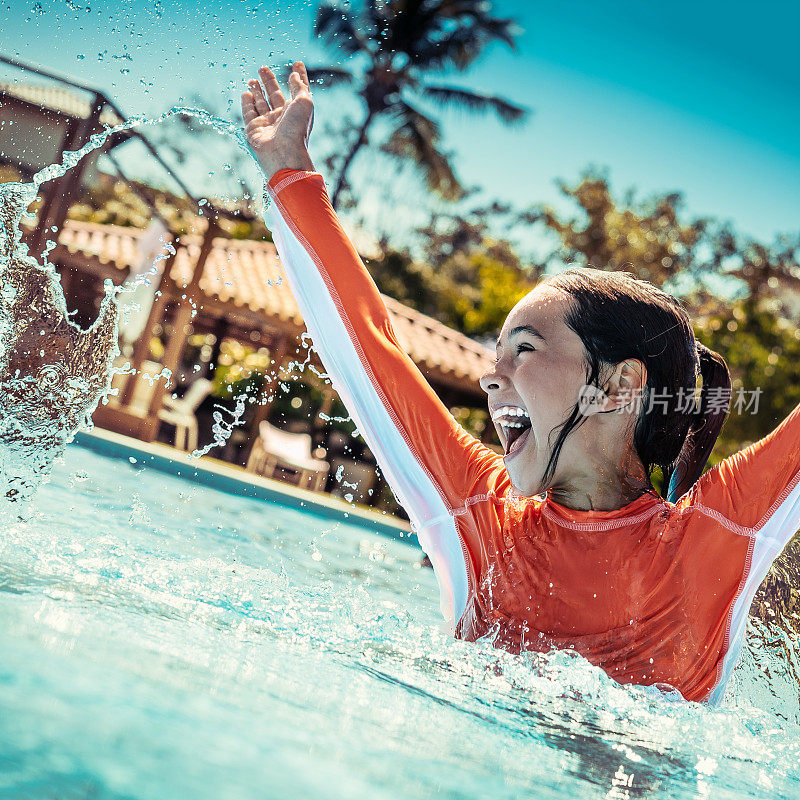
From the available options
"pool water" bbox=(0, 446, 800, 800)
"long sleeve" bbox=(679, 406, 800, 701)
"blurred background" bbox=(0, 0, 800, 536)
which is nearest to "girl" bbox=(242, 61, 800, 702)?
"long sleeve" bbox=(679, 406, 800, 701)

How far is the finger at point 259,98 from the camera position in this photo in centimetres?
243

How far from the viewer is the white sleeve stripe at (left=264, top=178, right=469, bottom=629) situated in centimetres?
224

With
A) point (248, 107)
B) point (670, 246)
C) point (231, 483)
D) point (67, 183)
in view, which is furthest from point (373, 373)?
point (670, 246)

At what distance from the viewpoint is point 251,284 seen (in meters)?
12.3

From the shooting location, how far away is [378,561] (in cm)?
605

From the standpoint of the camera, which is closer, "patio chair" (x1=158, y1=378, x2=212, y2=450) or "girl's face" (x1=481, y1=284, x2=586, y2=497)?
"girl's face" (x1=481, y1=284, x2=586, y2=497)

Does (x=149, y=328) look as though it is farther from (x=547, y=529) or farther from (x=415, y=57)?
(x=415, y=57)

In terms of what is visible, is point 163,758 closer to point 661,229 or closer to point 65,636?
point 65,636

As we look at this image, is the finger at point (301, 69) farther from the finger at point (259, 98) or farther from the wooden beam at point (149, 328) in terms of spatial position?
the wooden beam at point (149, 328)

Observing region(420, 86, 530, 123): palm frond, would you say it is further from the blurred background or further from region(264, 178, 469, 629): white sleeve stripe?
region(264, 178, 469, 629): white sleeve stripe

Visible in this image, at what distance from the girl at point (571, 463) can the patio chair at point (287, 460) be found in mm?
9079

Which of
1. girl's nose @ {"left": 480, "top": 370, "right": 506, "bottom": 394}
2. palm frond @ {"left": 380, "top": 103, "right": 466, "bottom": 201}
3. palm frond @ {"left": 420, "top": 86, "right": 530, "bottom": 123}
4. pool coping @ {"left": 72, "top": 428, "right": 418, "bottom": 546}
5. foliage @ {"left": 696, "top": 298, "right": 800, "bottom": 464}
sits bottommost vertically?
pool coping @ {"left": 72, "top": 428, "right": 418, "bottom": 546}

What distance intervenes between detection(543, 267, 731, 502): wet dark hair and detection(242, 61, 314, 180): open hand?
29.2 inches

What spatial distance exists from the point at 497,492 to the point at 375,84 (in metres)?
19.2
